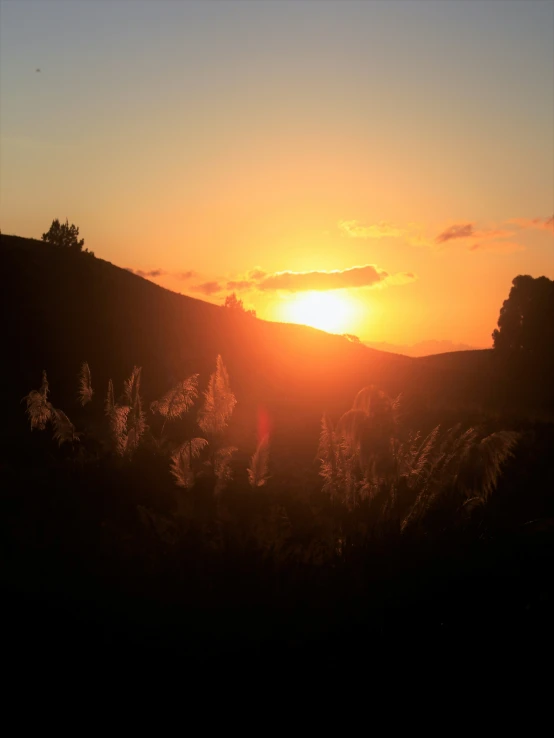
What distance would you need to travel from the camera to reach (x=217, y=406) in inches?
512

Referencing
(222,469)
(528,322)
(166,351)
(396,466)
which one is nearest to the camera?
(396,466)

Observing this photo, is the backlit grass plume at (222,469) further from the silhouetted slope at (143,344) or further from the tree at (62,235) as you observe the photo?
the tree at (62,235)

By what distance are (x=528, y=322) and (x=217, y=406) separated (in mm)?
27323

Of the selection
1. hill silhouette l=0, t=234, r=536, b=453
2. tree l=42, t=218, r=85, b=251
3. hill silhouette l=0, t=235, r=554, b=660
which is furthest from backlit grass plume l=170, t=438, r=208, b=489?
tree l=42, t=218, r=85, b=251

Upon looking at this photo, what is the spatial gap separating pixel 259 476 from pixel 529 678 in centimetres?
587

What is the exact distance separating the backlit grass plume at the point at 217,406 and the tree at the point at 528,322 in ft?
87.3

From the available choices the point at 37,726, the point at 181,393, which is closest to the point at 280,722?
the point at 37,726

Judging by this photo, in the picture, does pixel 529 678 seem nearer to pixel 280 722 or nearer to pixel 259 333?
pixel 280 722

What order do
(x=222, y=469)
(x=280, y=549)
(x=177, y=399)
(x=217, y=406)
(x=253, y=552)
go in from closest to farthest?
(x=253, y=552), (x=280, y=549), (x=222, y=469), (x=217, y=406), (x=177, y=399)

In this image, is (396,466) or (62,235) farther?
(62,235)

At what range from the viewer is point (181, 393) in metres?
13.4

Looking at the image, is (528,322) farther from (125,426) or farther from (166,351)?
(125,426)

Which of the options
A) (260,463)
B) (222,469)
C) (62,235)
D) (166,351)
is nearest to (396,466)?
(260,463)

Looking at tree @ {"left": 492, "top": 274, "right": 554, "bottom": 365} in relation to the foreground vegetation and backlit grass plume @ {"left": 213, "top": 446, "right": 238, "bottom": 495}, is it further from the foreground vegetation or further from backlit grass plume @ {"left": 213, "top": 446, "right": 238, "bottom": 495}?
backlit grass plume @ {"left": 213, "top": 446, "right": 238, "bottom": 495}
